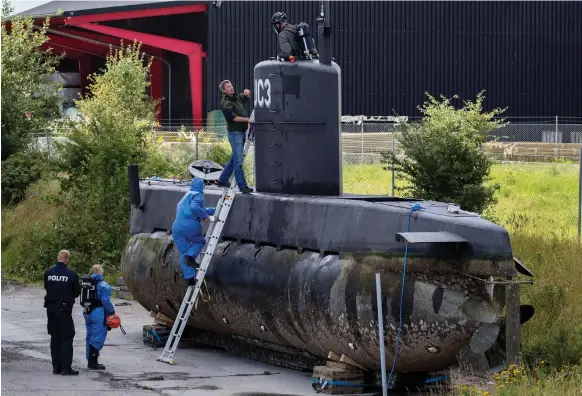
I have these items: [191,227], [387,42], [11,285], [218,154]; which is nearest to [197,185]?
[191,227]

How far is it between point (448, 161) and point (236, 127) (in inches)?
224

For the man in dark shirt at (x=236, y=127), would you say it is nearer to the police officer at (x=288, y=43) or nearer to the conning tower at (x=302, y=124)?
the conning tower at (x=302, y=124)

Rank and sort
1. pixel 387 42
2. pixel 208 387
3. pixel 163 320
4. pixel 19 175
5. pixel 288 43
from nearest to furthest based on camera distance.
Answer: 1. pixel 208 387
2. pixel 288 43
3. pixel 163 320
4. pixel 19 175
5. pixel 387 42

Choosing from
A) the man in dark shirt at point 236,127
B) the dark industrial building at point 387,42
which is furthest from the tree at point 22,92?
the man in dark shirt at point 236,127

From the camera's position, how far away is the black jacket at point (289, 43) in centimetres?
1703

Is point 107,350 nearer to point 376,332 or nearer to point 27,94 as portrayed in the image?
point 376,332

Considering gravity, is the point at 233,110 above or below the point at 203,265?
above

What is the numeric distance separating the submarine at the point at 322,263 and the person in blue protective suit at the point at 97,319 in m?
1.50

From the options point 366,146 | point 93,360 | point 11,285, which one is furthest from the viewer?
point 366,146

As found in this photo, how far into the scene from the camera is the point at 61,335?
16.6 metres

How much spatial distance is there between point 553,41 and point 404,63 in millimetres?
7507

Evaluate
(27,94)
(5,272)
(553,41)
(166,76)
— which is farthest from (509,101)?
(5,272)

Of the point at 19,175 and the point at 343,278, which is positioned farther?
the point at 19,175

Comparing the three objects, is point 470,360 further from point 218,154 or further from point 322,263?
point 218,154
